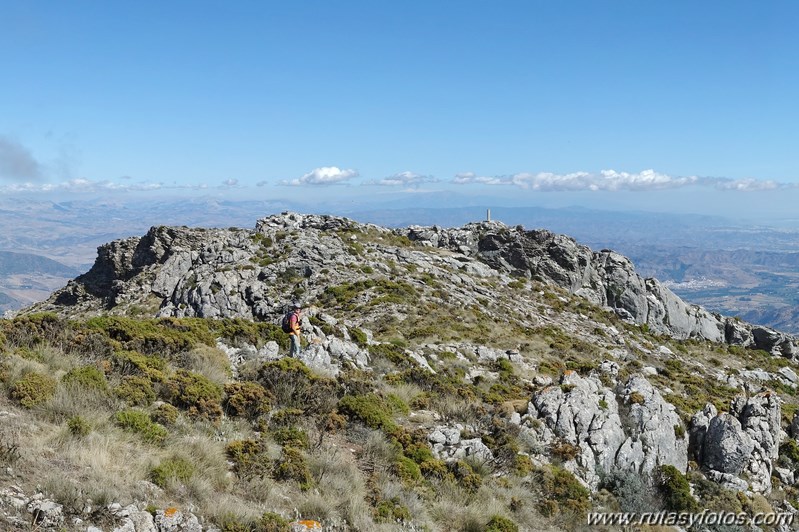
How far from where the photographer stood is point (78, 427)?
349 inches

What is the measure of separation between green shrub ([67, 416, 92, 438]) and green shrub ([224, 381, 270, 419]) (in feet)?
11.6

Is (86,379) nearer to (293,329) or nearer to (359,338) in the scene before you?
(293,329)

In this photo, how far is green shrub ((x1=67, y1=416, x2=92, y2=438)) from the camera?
8.78 m

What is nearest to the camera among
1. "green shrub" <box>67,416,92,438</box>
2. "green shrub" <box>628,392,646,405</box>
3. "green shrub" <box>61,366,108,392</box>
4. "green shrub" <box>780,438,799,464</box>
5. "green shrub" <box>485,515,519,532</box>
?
"green shrub" <box>67,416,92,438</box>

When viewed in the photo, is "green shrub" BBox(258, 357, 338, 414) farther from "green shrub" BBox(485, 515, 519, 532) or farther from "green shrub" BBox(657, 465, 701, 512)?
"green shrub" BBox(657, 465, 701, 512)

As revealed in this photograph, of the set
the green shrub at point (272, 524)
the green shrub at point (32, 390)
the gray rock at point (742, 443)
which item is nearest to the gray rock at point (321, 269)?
the gray rock at point (742, 443)

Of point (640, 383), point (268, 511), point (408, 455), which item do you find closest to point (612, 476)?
point (640, 383)

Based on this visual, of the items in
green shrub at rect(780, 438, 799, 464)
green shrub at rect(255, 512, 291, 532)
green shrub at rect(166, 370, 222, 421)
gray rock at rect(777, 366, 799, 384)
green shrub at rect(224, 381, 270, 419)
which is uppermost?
green shrub at rect(166, 370, 222, 421)

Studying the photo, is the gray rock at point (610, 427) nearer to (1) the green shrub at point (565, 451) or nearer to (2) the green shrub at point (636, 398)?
(2) the green shrub at point (636, 398)

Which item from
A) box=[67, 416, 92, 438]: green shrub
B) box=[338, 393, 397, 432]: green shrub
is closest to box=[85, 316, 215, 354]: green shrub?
box=[338, 393, 397, 432]: green shrub

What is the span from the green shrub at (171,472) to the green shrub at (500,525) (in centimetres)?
591

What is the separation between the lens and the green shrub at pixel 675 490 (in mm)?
13672

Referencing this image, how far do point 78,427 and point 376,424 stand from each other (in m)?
6.77

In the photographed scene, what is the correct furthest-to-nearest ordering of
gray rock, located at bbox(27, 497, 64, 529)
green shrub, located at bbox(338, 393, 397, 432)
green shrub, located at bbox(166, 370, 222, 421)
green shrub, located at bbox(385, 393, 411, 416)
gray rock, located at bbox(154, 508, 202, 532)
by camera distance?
green shrub, located at bbox(385, 393, 411, 416) < green shrub, located at bbox(338, 393, 397, 432) < green shrub, located at bbox(166, 370, 222, 421) < gray rock, located at bbox(154, 508, 202, 532) < gray rock, located at bbox(27, 497, 64, 529)
